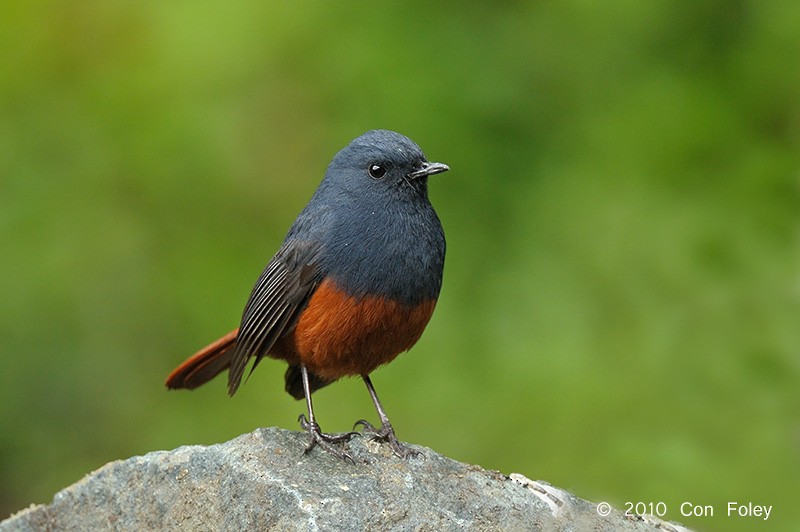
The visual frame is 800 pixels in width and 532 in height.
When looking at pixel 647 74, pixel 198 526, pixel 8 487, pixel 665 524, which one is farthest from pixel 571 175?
pixel 8 487

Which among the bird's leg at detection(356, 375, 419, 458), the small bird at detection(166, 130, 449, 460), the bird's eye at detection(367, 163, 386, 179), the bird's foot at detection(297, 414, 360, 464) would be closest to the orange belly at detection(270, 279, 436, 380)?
the small bird at detection(166, 130, 449, 460)

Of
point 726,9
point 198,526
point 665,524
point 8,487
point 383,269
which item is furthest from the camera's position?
point 8,487

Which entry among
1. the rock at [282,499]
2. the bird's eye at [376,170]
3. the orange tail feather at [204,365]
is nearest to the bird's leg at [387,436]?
the rock at [282,499]

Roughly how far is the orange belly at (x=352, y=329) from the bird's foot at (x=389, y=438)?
0.27 metres

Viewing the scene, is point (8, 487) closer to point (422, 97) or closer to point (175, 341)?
point (175, 341)

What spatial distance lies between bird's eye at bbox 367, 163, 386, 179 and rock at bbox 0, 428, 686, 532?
1.20 metres

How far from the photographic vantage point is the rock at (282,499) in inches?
153

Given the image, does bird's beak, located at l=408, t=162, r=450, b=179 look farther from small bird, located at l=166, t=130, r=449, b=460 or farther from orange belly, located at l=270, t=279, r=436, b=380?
orange belly, located at l=270, t=279, r=436, b=380

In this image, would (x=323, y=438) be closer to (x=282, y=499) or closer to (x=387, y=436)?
(x=387, y=436)

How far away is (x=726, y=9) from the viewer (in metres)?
6.06

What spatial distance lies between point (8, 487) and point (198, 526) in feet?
9.84

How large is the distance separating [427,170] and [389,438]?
1093 millimetres

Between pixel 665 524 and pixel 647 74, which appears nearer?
pixel 665 524

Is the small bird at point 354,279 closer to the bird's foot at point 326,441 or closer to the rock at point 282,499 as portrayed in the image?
the bird's foot at point 326,441
